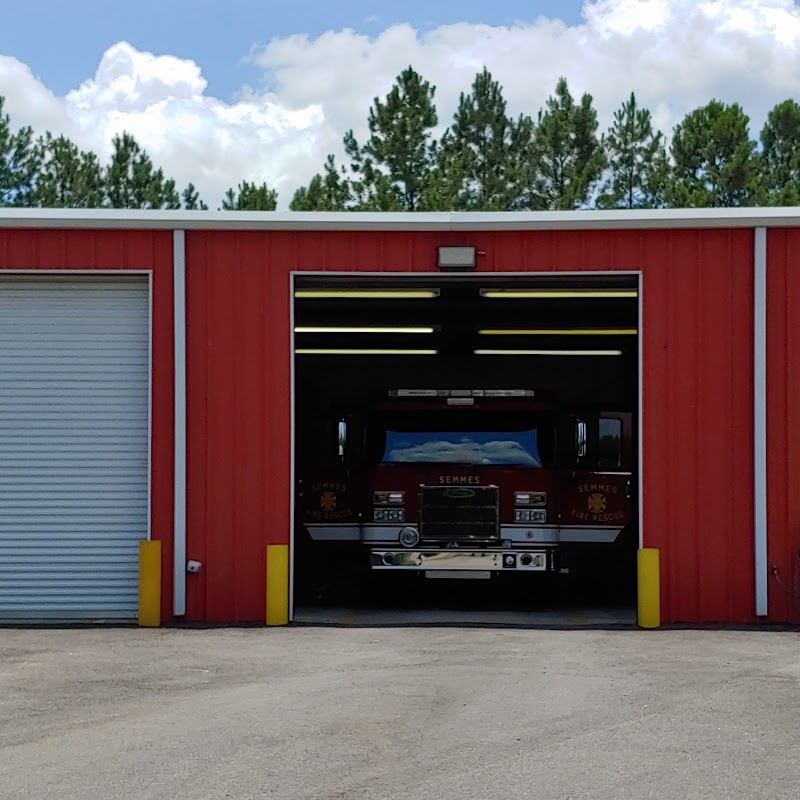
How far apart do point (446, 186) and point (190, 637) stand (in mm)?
27778

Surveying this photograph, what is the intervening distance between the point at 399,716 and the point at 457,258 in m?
6.31

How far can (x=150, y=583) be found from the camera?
1410 centimetres

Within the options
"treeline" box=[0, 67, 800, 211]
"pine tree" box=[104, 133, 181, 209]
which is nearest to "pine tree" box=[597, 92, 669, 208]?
"treeline" box=[0, 67, 800, 211]

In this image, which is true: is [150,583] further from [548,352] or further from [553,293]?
[548,352]

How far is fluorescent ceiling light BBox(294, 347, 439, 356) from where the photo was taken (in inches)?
880

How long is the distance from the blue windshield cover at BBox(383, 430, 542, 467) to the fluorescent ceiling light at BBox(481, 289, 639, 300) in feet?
5.23

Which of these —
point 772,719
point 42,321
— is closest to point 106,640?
point 42,321

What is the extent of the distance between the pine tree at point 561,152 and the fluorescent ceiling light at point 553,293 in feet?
82.3

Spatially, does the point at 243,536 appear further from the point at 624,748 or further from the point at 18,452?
the point at 624,748

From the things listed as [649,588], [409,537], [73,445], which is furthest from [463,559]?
[73,445]

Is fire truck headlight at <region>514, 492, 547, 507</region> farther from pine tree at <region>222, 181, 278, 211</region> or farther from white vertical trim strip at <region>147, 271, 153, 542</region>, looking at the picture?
pine tree at <region>222, 181, 278, 211</region>

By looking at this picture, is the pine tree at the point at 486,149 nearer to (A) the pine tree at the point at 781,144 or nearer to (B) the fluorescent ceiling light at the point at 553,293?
(A) the pine tree at the point at 781,144

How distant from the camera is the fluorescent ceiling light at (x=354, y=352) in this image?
22359 millimetres

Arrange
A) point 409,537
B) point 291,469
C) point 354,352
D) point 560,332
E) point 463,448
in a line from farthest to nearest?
1. point 354,352
2. point 560,332
3. point 463,448
4. point 409,537
5. point 291,469
